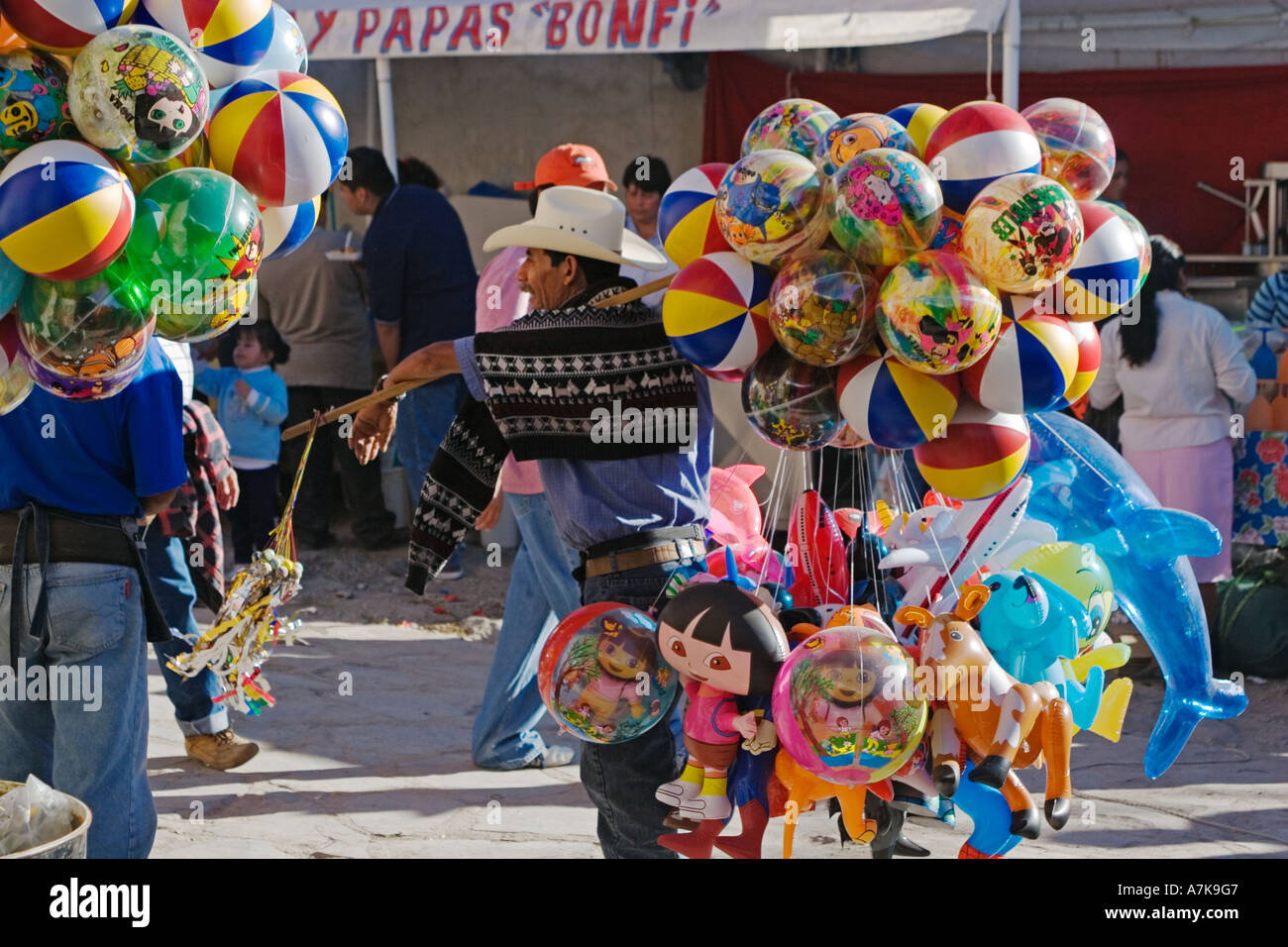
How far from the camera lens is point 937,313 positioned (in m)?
2.68

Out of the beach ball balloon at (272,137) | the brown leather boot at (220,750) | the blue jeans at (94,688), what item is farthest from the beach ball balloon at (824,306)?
the brown leather boot at (220,750)

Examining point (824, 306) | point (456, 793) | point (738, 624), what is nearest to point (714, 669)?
point (738, 624)

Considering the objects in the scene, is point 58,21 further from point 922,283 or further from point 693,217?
point 922,283

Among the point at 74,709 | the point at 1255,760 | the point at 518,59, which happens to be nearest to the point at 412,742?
the point at 74,709

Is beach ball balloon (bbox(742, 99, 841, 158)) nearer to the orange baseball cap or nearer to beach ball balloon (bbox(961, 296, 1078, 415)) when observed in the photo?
beach ball balloon (bbox(961, 296, 1078, 415))

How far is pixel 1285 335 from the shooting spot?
254 inches

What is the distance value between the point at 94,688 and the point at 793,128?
210 centimetres

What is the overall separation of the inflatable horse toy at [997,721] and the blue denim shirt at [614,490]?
733mm

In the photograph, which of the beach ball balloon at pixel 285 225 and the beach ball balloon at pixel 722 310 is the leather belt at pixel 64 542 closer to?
the beach ball balloon at pixel 285 225

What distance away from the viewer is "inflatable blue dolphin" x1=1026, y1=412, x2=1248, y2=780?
3240 millimetres

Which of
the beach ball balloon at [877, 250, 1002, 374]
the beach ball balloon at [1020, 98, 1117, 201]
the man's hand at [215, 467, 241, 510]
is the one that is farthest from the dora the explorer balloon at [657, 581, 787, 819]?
the man's hand at [215, 467, 241, 510]

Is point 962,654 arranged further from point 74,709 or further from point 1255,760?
point 1255,760

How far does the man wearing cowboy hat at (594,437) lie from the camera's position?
3.35m

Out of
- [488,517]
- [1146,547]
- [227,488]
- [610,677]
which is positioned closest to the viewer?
[610,677]
